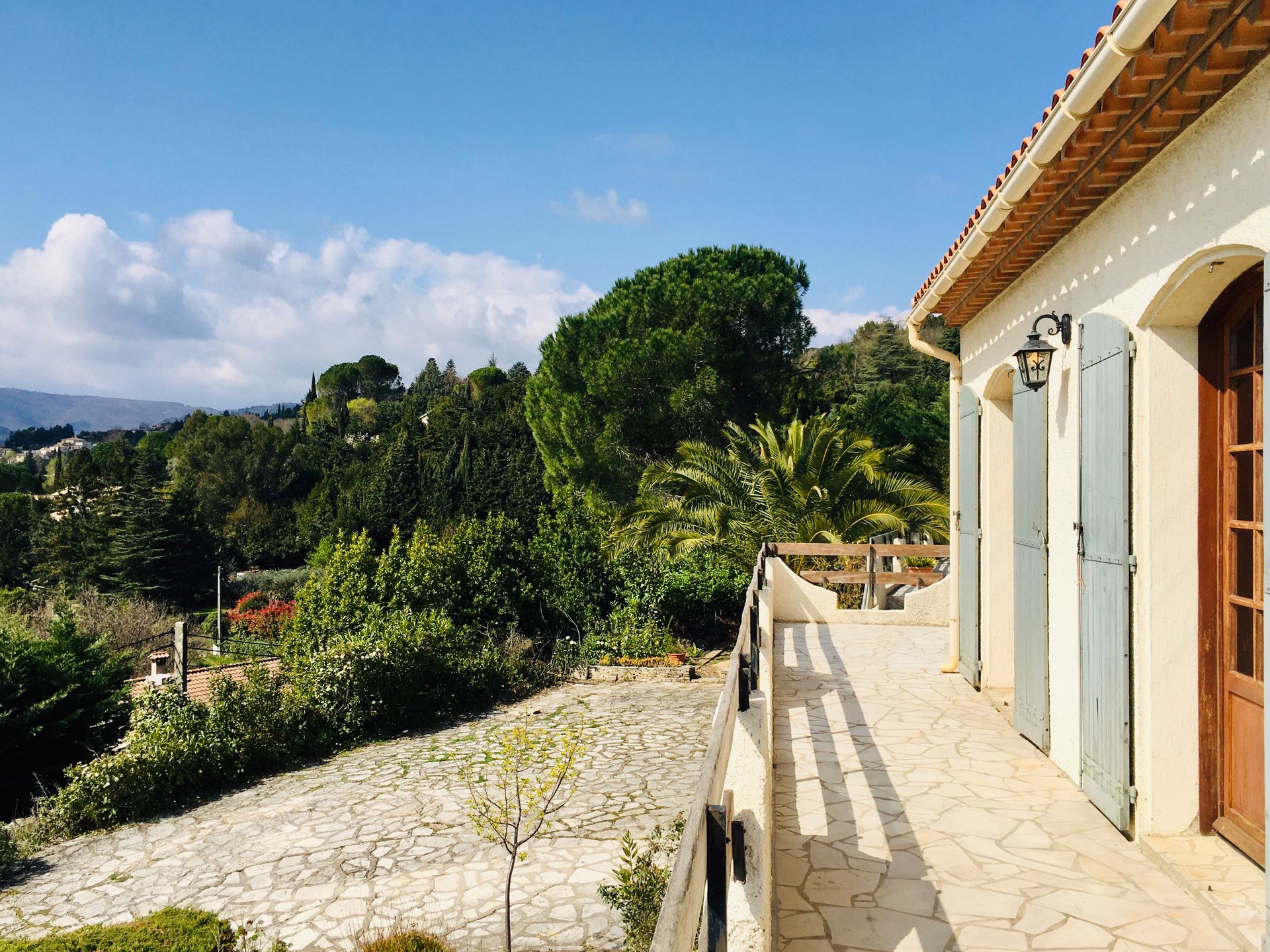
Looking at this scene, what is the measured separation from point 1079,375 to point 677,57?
9220 mm

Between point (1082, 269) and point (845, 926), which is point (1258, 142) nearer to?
point (1082, 269)

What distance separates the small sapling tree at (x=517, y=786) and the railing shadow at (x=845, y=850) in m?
2.00

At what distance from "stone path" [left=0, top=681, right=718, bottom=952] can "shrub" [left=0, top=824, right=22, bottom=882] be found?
0.28 metres

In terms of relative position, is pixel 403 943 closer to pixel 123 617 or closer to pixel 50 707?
pixel 50 707

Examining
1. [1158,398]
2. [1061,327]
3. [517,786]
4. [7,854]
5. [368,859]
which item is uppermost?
[1061,327]

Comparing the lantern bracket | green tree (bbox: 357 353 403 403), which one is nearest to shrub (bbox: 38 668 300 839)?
the lantern bracket

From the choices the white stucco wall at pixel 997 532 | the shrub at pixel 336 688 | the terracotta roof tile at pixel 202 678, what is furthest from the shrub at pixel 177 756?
the white stucco wall at pixel 997 532

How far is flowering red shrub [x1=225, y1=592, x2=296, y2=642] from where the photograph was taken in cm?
2717

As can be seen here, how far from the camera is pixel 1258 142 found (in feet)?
8.93

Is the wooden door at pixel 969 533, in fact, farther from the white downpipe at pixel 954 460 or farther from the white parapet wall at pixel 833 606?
the white parapet wall at pixel 833 606

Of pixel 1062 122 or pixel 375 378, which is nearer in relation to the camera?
pixel 1062 122

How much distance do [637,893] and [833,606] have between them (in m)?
5.97

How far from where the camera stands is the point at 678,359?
77.3ft

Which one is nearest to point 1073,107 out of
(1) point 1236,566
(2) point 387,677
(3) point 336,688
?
(1) point 1236,566
